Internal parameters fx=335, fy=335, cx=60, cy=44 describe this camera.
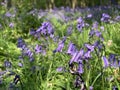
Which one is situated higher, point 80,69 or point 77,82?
point 80,69

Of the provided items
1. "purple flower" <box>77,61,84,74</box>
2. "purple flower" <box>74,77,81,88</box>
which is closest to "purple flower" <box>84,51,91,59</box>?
"purple flower" <box>77,61,84,74</box>

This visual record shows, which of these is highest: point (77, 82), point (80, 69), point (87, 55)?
point (87, 55)

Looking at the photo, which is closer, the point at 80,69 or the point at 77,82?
the point at 80,69

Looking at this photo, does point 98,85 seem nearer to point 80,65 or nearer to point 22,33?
point 80,65

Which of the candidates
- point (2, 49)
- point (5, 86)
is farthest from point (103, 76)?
point (2, 49)

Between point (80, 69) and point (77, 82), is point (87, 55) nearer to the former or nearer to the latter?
point (80, 69)

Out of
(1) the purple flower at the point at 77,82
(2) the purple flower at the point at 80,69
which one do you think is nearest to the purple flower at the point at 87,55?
(2) the purple flower at the point at 80,69

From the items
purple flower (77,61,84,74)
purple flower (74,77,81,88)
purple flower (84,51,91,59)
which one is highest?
purple flower (84,51,91,59)

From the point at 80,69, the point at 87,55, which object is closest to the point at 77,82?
the point at 80,69

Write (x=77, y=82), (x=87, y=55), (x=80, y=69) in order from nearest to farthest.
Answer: (x=87, y=55) → (x=80, y=69) → (x=77, y=82)

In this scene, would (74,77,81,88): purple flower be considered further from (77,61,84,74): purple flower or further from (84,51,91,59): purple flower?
(84,51,91,59): purple flower

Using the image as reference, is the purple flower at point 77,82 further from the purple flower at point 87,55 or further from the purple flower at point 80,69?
the purple flower at point 87,55

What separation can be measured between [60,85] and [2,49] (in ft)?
7.67

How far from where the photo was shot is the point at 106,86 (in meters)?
3.06
